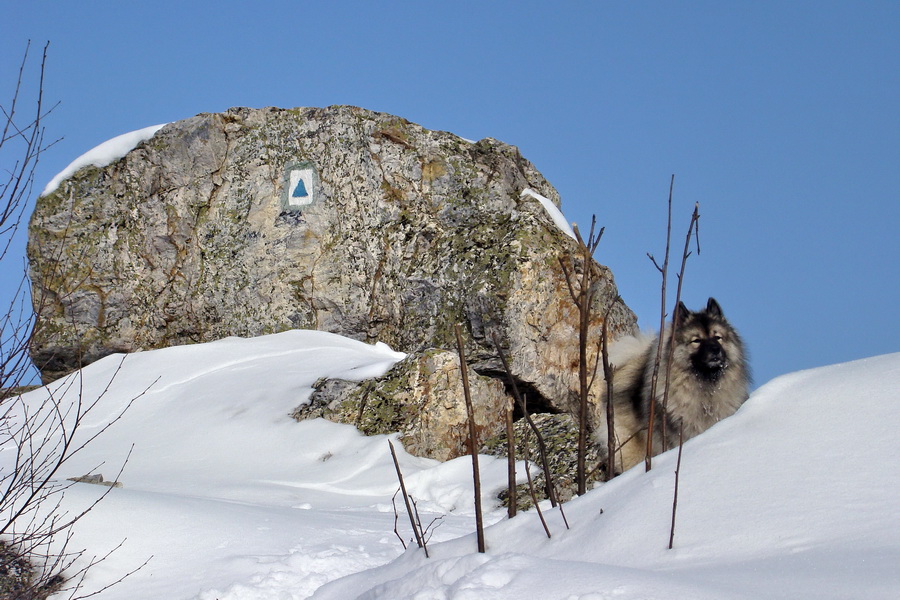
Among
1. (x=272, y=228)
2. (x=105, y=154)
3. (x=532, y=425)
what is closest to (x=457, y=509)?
(x=532, y=425)

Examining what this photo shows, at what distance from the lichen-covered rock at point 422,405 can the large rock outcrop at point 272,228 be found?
156cm

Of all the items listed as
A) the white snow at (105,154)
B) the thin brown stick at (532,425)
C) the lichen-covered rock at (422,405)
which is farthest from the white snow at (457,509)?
the white snow at (105,154)

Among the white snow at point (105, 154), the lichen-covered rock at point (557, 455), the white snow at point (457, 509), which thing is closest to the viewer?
the white snow at point (457, 509)

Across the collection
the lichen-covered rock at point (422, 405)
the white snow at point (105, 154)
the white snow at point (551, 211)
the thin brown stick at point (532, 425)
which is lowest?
the lichen-covered rock at point (422, 405)

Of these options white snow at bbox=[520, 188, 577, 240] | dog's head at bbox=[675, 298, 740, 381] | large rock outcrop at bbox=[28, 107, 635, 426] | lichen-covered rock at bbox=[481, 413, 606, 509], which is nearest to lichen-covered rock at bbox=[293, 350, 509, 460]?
lichen-covered rock at bbox=[481, 413, 606, 509]

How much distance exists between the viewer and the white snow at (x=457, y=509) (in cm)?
179

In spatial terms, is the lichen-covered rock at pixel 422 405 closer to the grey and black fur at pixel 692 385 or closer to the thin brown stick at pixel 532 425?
the grey and black fur at pixel 692 385

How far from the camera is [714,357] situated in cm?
558

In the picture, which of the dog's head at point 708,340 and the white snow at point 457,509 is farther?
the dog's head at point 708,340

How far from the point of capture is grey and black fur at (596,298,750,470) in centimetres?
559

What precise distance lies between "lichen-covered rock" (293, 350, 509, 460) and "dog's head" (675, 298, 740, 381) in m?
2.55

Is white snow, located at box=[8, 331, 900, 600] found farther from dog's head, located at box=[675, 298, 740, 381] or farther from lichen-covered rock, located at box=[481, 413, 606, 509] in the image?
dog's head, located at box=[675, 298, 740, 381]

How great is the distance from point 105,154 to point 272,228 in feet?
10.1

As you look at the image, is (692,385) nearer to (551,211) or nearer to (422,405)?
(422,405)
